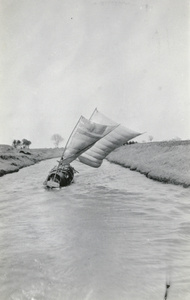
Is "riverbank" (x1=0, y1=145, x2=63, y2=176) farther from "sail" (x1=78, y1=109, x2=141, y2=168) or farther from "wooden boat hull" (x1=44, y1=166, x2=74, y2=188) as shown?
"sail" (x1=78, y1=109, x2=141, y2=168)

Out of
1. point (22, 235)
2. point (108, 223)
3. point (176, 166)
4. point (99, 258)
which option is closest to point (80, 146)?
point (176, 166)

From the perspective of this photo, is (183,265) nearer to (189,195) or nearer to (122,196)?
(189,195)

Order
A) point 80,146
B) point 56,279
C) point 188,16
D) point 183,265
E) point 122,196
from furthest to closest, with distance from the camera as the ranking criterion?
point 80,146 → point 122,196 → point 188,16 → point 183,265 → point 56,279

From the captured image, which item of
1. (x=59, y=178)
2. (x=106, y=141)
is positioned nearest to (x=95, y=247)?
(x=59, y=178)

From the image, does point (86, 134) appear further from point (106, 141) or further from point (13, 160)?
point (13, 160)

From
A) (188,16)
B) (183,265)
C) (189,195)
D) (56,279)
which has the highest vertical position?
(188,16)

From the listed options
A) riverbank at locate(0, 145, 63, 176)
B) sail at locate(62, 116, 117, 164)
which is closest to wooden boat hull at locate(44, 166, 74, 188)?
sail at locate(62, 116, 117, 164)
